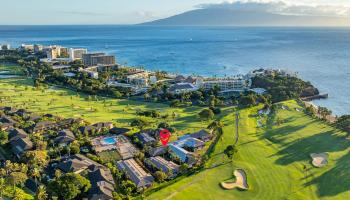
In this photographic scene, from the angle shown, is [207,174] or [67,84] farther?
[67,84]

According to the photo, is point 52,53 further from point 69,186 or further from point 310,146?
point 310,146

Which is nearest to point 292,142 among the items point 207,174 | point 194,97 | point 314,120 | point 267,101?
point 314,120

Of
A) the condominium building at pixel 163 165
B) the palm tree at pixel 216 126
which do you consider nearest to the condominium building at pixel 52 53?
the palm tree at pixel 216 126

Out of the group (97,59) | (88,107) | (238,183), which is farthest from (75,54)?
(238,183)

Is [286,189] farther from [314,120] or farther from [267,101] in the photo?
[267,101]

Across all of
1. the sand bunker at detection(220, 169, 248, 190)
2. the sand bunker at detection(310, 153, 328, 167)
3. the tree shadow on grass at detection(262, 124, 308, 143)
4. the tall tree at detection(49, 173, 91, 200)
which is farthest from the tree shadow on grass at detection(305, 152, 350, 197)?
the tall tree at detection(49, 173, 91, 200)
